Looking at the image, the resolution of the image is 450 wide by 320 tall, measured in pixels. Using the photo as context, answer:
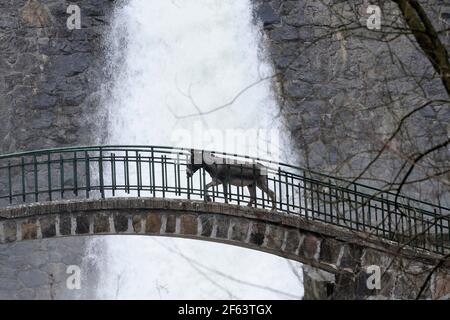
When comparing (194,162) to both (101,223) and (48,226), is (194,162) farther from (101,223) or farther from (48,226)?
(48,226)

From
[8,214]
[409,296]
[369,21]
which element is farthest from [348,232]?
[369,21]

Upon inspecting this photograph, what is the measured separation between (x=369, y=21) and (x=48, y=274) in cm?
658

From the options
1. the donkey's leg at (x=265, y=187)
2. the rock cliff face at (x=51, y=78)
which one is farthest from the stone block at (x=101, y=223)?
the rock cliff face at (x=51, y=78)

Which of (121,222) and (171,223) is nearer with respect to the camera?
(171,223)

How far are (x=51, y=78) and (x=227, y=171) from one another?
6886mm

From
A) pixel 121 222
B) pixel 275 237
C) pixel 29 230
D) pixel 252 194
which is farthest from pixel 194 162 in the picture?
pixel 29 230

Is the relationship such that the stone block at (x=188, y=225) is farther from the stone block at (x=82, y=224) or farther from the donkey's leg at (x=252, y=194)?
the stone block at (x=82, y=224)

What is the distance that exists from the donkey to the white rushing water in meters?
5.85

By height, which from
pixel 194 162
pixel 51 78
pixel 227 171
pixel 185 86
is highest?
pixel 51 78

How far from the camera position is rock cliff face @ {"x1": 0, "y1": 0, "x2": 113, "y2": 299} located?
120ft

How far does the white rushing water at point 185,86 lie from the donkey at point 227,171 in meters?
5.85

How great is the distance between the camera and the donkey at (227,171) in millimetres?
30672

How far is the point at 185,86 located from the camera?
37750 mm

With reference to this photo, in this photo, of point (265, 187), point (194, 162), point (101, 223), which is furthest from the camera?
point (265, 187)
